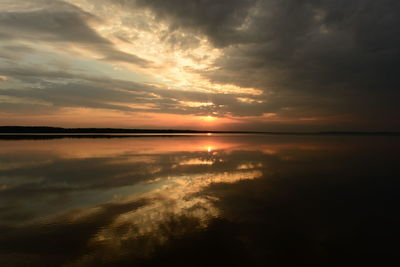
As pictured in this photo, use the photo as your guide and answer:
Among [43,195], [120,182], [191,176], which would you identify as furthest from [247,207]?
[43,195]

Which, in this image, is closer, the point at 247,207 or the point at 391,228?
the point at 391,228

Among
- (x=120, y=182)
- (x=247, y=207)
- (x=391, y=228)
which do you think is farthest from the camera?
(x=120, y=182)

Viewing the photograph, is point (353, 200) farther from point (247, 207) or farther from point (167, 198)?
point (167, 198)

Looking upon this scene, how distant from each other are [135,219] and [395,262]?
28.3 ft

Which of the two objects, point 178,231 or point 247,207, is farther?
point 247,207

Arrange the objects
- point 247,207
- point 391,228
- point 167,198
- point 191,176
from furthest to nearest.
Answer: point 191,176 → point 167,198 → point 247,207 → point 391,228

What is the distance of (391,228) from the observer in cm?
891

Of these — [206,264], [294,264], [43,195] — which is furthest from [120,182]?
[294,264]

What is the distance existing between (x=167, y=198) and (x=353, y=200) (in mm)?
9834

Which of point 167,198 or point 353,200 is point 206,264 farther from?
point 353,200

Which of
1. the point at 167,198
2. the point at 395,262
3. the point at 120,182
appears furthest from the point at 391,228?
the point at 120,182

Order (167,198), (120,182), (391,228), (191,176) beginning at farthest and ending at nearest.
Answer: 1. (191,176)
2. (120,182)
3. (167,198)
4. (391,228)

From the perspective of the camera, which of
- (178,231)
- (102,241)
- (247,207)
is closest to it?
(102,241)

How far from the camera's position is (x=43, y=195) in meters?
12.6
